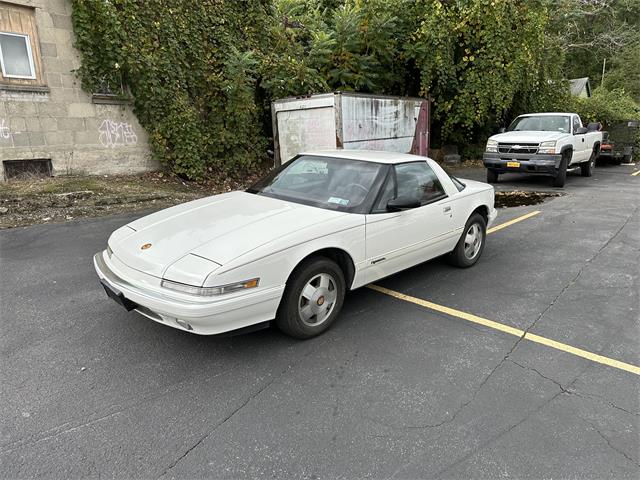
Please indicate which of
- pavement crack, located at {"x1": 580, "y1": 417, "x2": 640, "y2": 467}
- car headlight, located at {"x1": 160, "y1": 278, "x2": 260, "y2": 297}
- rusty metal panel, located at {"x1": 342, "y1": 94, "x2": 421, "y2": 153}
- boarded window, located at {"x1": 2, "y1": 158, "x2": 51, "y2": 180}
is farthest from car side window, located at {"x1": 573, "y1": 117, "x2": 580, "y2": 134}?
boarded window, located at {"x1": 2, "y1": 158, "x2": 51, "y2": 180}

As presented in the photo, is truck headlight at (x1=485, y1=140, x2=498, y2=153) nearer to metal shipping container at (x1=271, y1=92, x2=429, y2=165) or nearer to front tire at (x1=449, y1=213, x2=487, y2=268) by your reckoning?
metal shipping container at (x1=271, y1=92, x2=429, y2=165)

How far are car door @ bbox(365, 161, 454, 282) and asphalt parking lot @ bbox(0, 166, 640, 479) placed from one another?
427mm

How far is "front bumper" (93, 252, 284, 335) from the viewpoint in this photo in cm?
290

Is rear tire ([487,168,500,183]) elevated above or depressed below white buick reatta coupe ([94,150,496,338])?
below

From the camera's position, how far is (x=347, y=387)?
3000 mm

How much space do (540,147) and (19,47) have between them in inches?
465

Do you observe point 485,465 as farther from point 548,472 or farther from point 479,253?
point 479,253

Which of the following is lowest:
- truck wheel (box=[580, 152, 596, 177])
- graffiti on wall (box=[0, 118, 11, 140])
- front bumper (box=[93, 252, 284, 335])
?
truck wheel (box=[580, 152, 596, 177])

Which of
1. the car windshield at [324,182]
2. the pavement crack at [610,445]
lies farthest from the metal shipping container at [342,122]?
the pavement crack at [610,445]

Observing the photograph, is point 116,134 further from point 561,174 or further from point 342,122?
point 561,174

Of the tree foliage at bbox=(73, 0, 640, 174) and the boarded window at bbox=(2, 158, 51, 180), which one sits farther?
the tree foliage at bbox=(73, 0, 640, 174)

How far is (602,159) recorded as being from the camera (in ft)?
60.6

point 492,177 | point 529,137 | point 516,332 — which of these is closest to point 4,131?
point 516,332

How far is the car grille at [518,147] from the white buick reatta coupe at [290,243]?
7.44 meters
